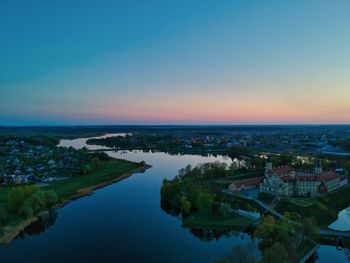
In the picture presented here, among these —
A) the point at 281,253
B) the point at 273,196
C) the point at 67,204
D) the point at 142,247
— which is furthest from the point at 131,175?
the point at 281,253

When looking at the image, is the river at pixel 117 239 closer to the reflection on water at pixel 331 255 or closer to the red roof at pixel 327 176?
the reflection on water at pixel 331 255

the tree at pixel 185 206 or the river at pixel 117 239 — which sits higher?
the tree at pixel 185 206

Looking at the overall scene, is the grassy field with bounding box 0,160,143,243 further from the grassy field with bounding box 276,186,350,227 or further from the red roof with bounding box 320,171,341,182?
the red roof with bounding box 320,171,341,182

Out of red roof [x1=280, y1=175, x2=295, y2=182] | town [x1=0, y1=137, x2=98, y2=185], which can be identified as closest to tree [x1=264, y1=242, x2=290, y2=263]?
red roof [x1=280, y1=175, x2=295, y2=182]

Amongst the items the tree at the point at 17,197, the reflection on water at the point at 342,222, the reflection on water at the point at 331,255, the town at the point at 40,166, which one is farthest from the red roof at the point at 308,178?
the town at the point at 40,166

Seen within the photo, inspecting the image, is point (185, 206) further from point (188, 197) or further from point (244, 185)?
point (244, 185)

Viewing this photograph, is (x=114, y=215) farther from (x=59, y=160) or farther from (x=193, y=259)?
(x=59, y=160)

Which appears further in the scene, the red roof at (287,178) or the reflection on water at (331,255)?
the red roof at (287,178)

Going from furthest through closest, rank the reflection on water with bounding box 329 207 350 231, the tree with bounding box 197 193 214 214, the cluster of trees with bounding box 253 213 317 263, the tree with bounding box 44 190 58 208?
the tree with bounding box 44 190 58 208, the tree with bounding box 197 193 214 214, the reflection on water with bounding box 329 207 350 231, the cluster of trees with bounding box 253 213 317 263
